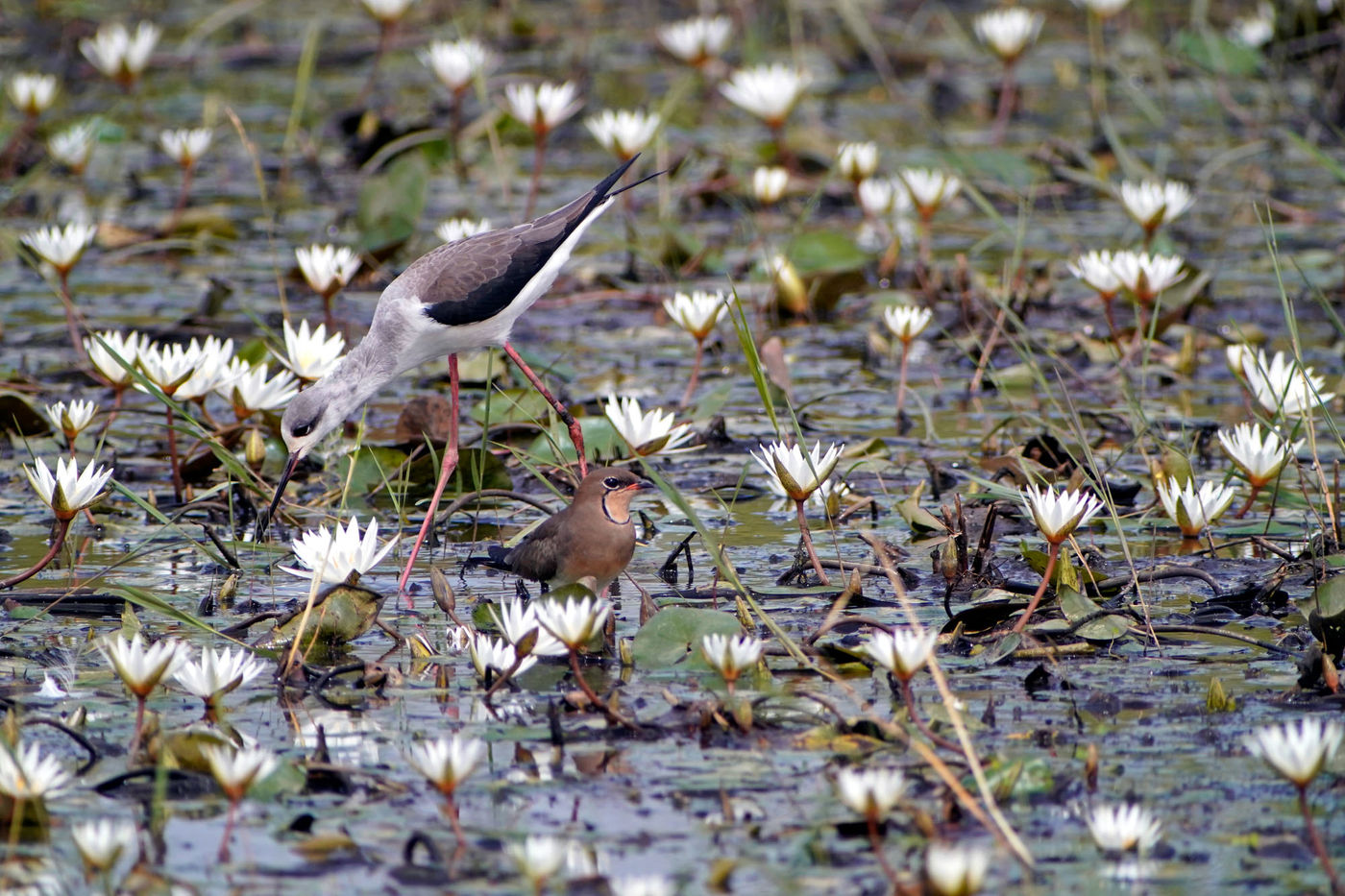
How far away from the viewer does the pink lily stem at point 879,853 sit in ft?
10.0

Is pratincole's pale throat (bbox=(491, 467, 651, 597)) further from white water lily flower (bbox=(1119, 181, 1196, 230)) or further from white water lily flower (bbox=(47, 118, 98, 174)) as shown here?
white water lily flower (bbox=(47, 118, 98, 174))

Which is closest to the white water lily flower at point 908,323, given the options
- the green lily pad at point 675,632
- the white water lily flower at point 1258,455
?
the white water lily flower at point 1258,455

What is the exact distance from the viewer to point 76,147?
8.99 metres

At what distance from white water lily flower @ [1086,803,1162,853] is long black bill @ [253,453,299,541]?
304 cm

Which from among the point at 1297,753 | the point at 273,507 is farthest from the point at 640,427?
the point at 1297,753

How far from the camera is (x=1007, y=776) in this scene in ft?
11.2

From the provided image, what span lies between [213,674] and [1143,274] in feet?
13.5

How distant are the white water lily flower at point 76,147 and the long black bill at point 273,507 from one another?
419 centimetres

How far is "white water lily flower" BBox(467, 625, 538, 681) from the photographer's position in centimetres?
392

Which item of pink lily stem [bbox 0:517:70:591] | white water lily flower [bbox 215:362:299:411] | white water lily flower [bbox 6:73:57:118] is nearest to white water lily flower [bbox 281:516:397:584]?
pink lily stem [bbox 0:517:70:591]

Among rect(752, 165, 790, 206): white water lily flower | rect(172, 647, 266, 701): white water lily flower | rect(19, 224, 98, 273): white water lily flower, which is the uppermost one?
rect(752, 165, 790, 206): white water lily flower

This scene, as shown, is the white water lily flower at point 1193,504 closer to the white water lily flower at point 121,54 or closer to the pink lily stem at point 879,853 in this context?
the pink lily stem at point 879,853

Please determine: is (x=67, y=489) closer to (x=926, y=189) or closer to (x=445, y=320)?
(x=445, y=320)

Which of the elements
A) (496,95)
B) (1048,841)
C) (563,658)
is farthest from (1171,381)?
(496,95)
